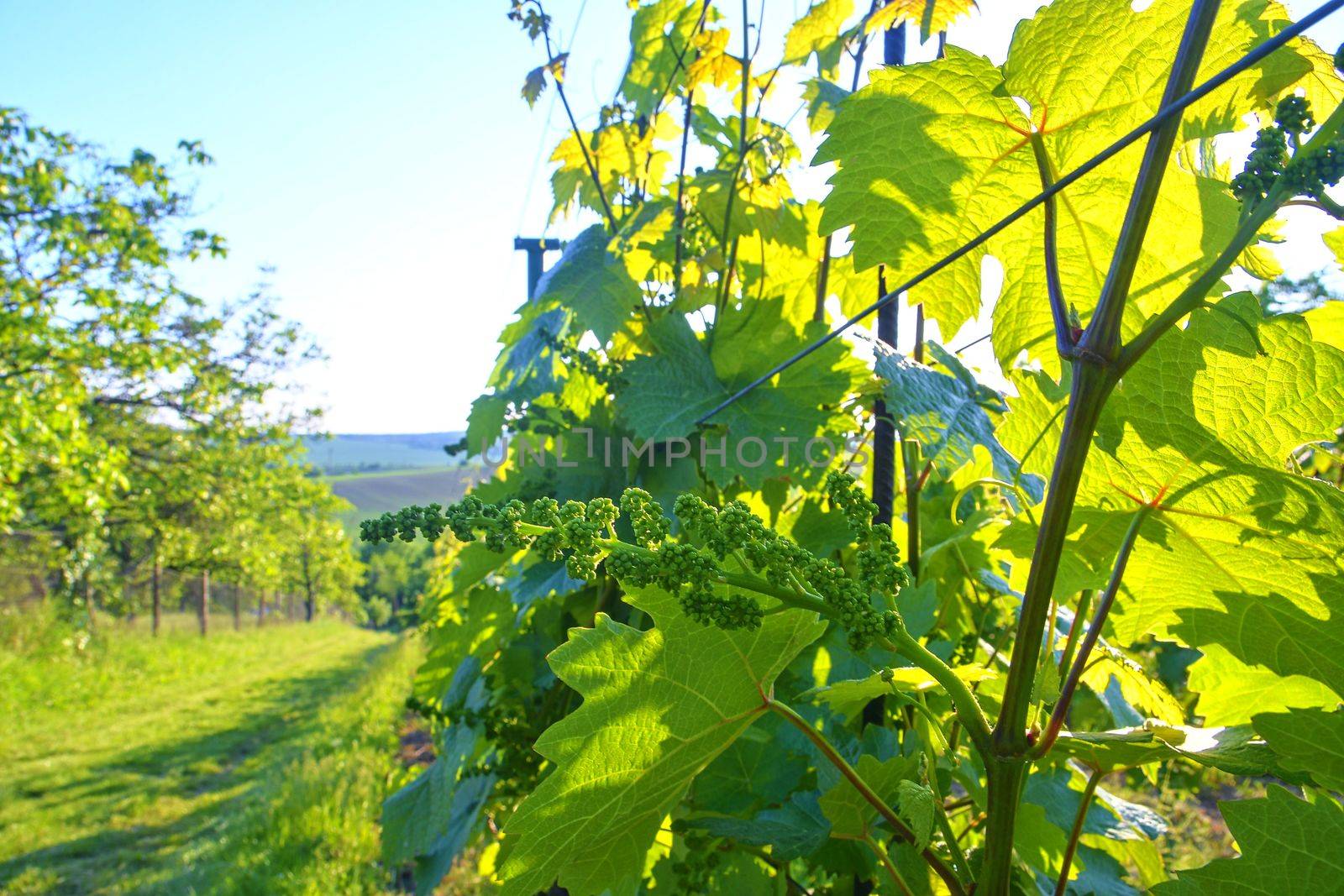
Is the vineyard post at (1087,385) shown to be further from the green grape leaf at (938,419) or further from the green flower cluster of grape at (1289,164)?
the green grape leaf at (938,419)

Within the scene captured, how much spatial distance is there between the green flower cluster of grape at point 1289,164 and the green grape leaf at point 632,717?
0.49 m

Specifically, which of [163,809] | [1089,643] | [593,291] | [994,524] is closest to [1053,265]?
[1089,643]

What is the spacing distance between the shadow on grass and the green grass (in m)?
0.02

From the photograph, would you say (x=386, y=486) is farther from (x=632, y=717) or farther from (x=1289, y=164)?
(x=1289, y=164)

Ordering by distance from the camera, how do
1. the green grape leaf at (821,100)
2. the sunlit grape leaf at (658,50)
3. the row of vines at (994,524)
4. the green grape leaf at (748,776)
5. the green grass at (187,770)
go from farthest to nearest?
the green grass at (187,770) < the sunlit grape leaf at (658,50) < the green grape leaf at (821,100) < the green grape leaf at (748,776) < the row of vines at (994,524)

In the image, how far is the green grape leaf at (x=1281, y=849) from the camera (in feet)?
2.26

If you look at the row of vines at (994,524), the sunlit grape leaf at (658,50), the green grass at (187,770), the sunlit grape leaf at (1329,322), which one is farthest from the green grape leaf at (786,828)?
the green grass at (187,770)

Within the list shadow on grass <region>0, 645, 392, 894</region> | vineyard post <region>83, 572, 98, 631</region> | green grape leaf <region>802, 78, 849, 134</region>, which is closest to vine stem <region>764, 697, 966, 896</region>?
green grape leaf <region>802, 78, 849, 134</region>

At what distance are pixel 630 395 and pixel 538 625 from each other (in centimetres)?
61

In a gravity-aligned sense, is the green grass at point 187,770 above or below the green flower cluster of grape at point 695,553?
below

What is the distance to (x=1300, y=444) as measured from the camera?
0.70 meters

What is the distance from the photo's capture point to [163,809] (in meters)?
8.82

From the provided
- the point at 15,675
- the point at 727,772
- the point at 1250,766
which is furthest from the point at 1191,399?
the point at 15,675

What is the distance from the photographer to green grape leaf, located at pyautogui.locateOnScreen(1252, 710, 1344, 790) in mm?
702
